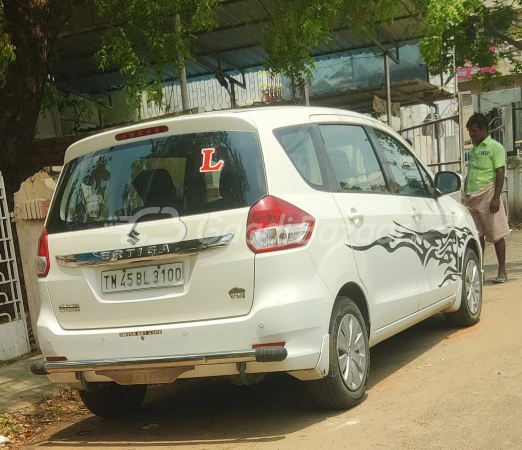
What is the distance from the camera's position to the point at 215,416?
5379 millimetres

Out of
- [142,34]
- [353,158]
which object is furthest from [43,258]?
[142,34]

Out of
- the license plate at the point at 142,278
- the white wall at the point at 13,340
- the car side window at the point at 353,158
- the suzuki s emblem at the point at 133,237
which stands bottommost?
the white wall at the point at 13,340

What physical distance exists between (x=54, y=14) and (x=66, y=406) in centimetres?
467

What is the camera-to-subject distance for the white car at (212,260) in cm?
451

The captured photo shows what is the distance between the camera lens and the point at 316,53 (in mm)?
15750

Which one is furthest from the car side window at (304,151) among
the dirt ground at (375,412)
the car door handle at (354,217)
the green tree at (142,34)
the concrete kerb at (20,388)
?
the green tree at (142,34)

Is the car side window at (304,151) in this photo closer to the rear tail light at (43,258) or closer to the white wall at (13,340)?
the rear tail light at (43,258)

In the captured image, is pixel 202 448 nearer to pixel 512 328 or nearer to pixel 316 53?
pixel 512 328

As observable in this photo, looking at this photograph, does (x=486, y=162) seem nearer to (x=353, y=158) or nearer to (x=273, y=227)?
(x=353, y=158)

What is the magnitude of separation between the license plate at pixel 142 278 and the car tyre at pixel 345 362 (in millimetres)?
966

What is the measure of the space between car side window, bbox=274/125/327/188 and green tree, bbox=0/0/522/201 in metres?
3.38

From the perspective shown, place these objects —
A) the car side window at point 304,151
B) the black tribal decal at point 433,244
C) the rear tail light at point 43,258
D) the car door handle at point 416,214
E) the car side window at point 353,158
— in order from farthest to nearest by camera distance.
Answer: the car door handle at point 416,214 → the black tribal decal at point 433,244 → the car side window at point 353,158 → the rear tail light at point 43,258 → the car side window at point 304,151

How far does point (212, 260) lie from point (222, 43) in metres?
10.5

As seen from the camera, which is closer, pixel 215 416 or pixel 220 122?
pixel 220 122
